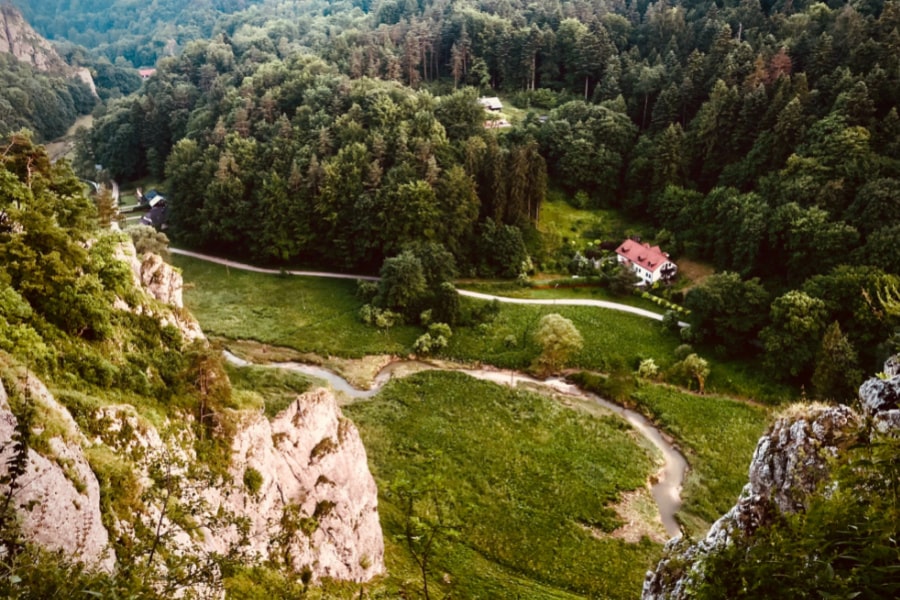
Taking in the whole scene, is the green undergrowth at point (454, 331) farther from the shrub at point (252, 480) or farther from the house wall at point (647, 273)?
the shrub at point (252, 480)

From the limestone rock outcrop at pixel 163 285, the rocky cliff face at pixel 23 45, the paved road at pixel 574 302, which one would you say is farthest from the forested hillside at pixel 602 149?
the rocky cliff face at pixel 23 45

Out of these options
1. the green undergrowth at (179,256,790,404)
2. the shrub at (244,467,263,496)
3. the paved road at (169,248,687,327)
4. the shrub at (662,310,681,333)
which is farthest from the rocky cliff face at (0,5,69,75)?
the shrub at (244,467,263,496)

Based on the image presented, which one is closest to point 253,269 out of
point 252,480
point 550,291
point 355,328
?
point 355,328

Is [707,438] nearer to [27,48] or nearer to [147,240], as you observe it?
[147,240]

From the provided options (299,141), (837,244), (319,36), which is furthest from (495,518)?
(319,36)

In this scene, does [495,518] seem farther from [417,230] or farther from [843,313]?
[417,230]

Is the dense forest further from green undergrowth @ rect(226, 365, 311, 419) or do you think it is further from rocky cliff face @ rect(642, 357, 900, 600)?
rocky cliff face @ rect(642, 357, 900, 600)
